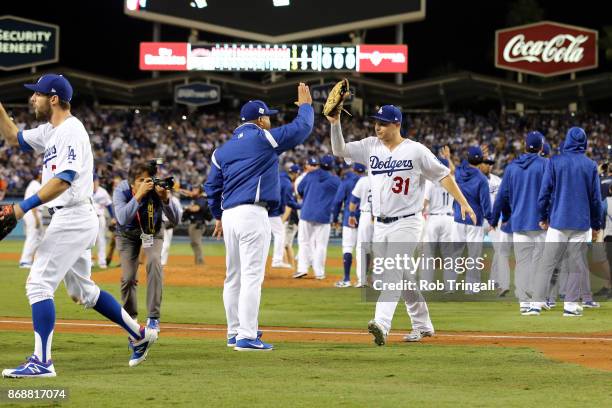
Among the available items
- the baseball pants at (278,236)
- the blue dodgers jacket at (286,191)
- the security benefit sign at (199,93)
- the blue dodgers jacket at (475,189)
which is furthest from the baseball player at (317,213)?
the security benefit sign at (199,93)

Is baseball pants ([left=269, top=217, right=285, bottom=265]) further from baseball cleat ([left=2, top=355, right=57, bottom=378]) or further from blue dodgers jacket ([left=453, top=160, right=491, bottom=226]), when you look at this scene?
baseball cleat ([left=2, top=355, right=57, bottom=378])

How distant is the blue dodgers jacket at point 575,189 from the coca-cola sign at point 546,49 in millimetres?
39835

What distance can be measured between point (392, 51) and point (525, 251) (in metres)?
33.4

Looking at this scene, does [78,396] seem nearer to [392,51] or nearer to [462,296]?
[462,296]

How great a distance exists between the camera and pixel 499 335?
34.2 ft

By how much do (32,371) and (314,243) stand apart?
12.0 metres

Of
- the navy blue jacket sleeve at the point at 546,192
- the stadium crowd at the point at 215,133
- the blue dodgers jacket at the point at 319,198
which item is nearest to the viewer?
the navy blue jacket sleeve at the point at 546,192

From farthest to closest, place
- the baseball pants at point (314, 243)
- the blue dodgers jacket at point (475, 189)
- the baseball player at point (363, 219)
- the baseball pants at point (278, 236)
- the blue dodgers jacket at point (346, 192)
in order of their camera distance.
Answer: the baseball pants at point (278, 236)
the baseball pants at point (314, 243)
the blue dodgers jacket at point (346, 192)
the baseball player at point (363, 219)
the blue dodgers jacket at point (475, 189)

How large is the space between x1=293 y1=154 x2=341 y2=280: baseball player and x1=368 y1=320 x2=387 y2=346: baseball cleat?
9.28m

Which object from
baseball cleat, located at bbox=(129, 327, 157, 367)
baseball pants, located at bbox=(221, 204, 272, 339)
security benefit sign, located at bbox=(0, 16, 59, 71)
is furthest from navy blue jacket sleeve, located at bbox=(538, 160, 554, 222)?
security benefit sign, located at bbox=(0, 16, 59, 71)

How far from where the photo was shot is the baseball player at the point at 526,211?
1270 cm

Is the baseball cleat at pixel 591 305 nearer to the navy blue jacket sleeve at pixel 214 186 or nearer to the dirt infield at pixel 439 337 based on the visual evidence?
the dirt infield at pixel 439 337

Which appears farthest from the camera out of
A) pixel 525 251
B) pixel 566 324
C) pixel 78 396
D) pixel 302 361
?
pixel 525 251

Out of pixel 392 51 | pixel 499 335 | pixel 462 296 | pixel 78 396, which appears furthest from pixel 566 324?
pixel 392 51
